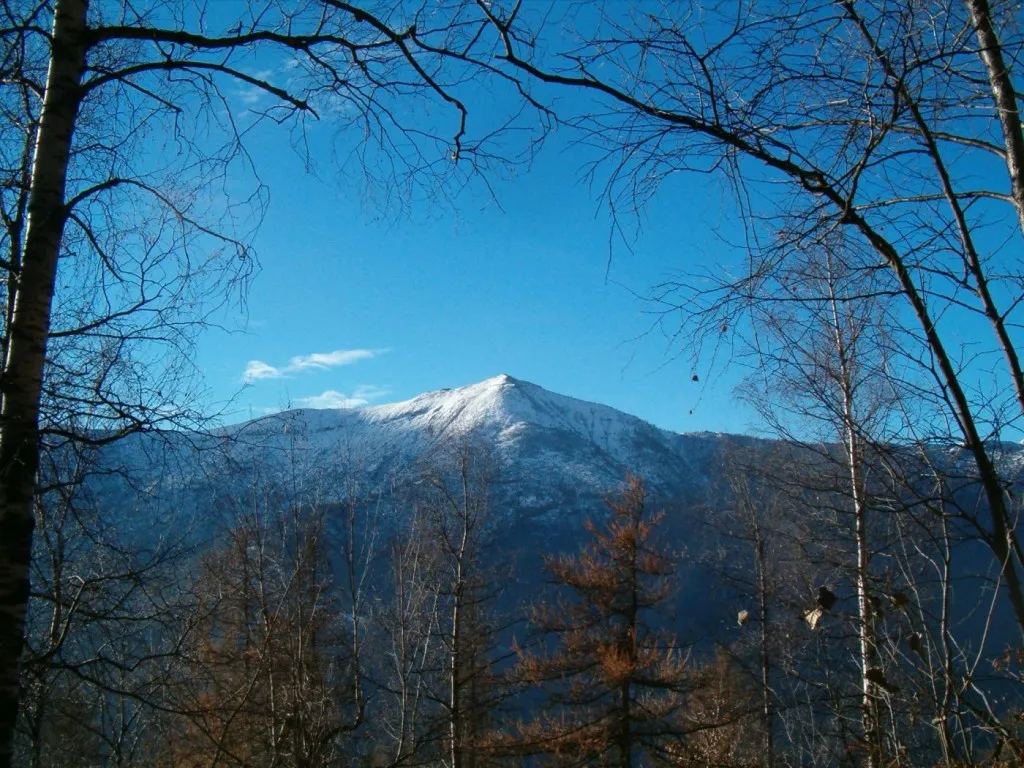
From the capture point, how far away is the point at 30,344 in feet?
8.27

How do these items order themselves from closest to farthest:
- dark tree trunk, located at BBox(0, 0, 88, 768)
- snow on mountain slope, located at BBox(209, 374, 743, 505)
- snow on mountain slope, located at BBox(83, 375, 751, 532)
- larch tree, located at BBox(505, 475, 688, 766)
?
1. dark tree trunk, located at BBox(0, 0, 88, 768)
2. larch tree, located at BBox(505, 475, 688, 766)
3. snow on mountain slope, located at BBox(83, 375, 751, 532)
4. snow on mountain slope, located at BBox(209, 374, 743, 505)

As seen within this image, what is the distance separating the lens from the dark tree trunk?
2.36 metres

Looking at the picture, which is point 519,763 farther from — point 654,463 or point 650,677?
point 654,463

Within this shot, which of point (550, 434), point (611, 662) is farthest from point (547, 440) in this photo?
point (611, 662)

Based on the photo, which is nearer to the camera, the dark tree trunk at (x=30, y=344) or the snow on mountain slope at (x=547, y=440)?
the dark tree trunk at (x=30, y=344)

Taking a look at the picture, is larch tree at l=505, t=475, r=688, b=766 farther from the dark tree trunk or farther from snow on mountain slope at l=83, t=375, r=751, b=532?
snow on mountain slope at l=83, t=375, r=751, b=532

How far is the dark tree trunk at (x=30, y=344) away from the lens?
2359 millimetres

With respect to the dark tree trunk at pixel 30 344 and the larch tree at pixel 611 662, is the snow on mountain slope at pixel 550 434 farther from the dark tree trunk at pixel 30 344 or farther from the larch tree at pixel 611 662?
the dark tree trunk at pixel 30 344

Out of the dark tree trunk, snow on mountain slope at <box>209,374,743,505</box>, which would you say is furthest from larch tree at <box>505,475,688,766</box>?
snow on mountain slope at <box>209,374,743,505</box>

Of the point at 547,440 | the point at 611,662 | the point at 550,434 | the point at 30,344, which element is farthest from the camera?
the point at 550,434

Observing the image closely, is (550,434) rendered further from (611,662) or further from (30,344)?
(30,344)

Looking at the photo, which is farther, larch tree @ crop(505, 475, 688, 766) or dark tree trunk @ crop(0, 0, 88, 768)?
larch tree @ crop(505, 475, 688, 766)

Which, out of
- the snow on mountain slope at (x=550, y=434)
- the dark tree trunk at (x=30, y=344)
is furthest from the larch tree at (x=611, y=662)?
the snow on mountain slope at (x=550, y=434)

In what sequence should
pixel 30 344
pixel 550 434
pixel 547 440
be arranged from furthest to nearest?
pixel 550 434 < pixel 547 440 < pixel 30 344
